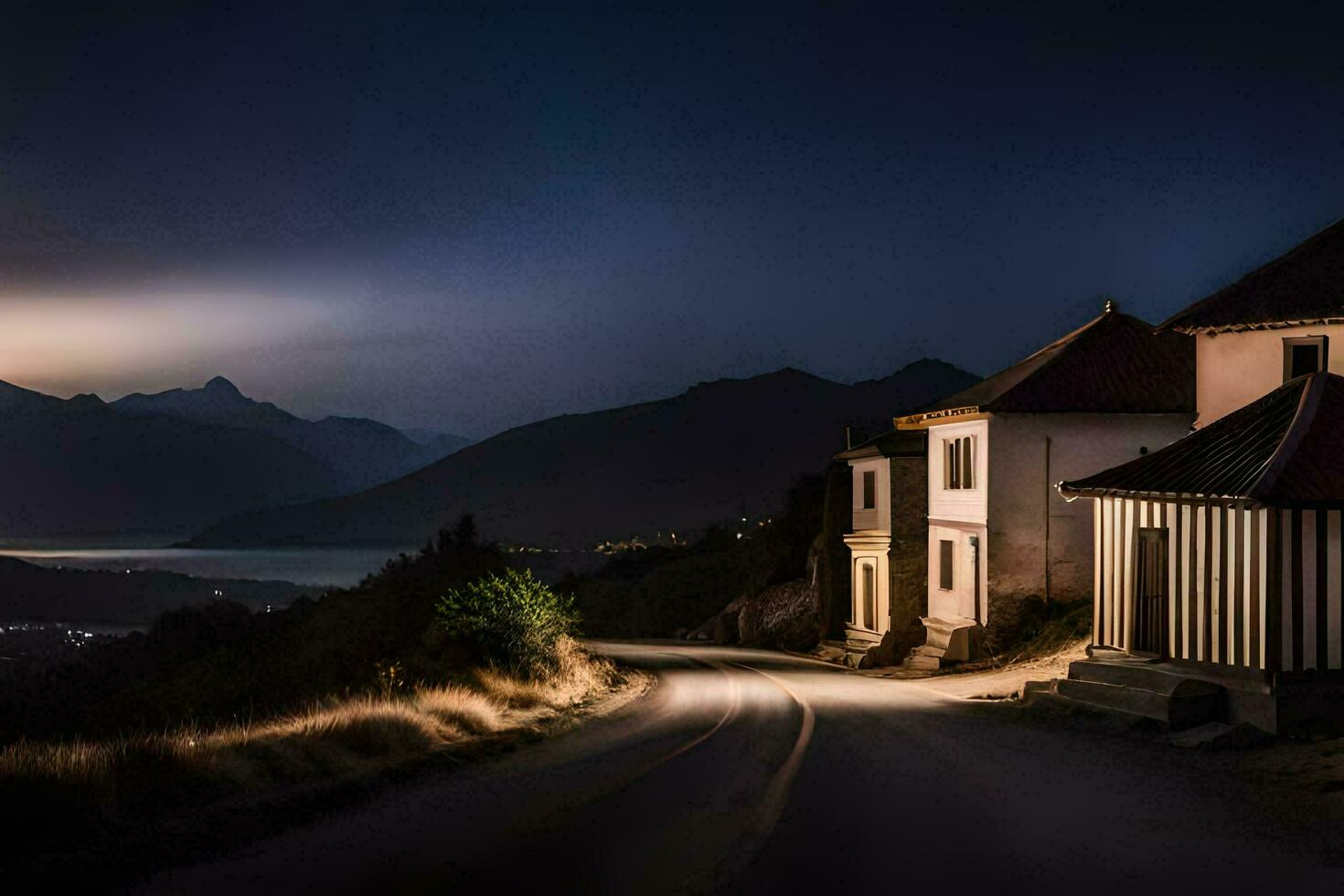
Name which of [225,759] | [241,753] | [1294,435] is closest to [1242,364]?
[1294,435]

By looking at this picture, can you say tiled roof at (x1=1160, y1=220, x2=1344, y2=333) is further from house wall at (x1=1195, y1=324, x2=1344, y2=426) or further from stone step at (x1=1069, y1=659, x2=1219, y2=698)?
stone step at (x1=1069, y1=659, x2=1219, y2=698)

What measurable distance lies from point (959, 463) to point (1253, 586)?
19.1m

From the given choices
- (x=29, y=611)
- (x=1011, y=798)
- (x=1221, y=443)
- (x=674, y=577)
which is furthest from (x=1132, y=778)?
(x=29, y=611)

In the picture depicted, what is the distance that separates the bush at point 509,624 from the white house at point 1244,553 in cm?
963

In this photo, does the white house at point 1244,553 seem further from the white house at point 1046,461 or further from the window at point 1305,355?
the white house at point 1046,461

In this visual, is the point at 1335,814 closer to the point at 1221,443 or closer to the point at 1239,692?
the point at 1239,692

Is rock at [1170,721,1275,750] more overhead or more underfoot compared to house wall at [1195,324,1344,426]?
more underfoot

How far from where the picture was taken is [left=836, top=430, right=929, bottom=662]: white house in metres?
41.5

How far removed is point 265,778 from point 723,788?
4573mm

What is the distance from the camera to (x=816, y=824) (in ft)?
34.6

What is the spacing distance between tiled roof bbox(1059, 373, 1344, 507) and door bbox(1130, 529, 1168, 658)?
99 centimetres

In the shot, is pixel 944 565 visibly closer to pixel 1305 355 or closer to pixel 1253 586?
pixel 1305 355

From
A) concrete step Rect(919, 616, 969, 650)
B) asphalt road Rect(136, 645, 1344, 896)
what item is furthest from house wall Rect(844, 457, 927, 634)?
asphalt road Rect(136, 645, 1344, 896)

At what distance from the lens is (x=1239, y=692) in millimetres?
17203
